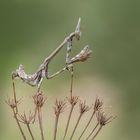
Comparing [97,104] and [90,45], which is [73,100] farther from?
[90,45]

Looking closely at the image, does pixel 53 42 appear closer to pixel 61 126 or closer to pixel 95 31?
pixel 95 31

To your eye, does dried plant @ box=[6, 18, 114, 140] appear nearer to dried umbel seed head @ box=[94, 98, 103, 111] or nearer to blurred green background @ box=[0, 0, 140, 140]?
dried umbel seed head @ box=[94, 98, 103, 111]

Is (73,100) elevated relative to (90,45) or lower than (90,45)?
lower

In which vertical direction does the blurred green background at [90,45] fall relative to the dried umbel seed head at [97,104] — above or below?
above

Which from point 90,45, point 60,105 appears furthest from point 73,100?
point 90,45

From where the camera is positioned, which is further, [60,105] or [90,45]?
[90,45]

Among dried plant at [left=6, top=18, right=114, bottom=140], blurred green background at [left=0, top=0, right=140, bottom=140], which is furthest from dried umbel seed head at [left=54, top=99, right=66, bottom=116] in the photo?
blurred green background at [left=0, top=0, right=140, bottom=140]

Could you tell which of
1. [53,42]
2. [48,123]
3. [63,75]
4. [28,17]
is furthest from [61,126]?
[28,17]

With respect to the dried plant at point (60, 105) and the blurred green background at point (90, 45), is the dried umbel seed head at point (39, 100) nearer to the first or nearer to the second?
the dried plant at point (60, 105)

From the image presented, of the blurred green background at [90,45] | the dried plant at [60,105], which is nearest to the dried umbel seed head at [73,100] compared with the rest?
the dried plant at [60,105]
